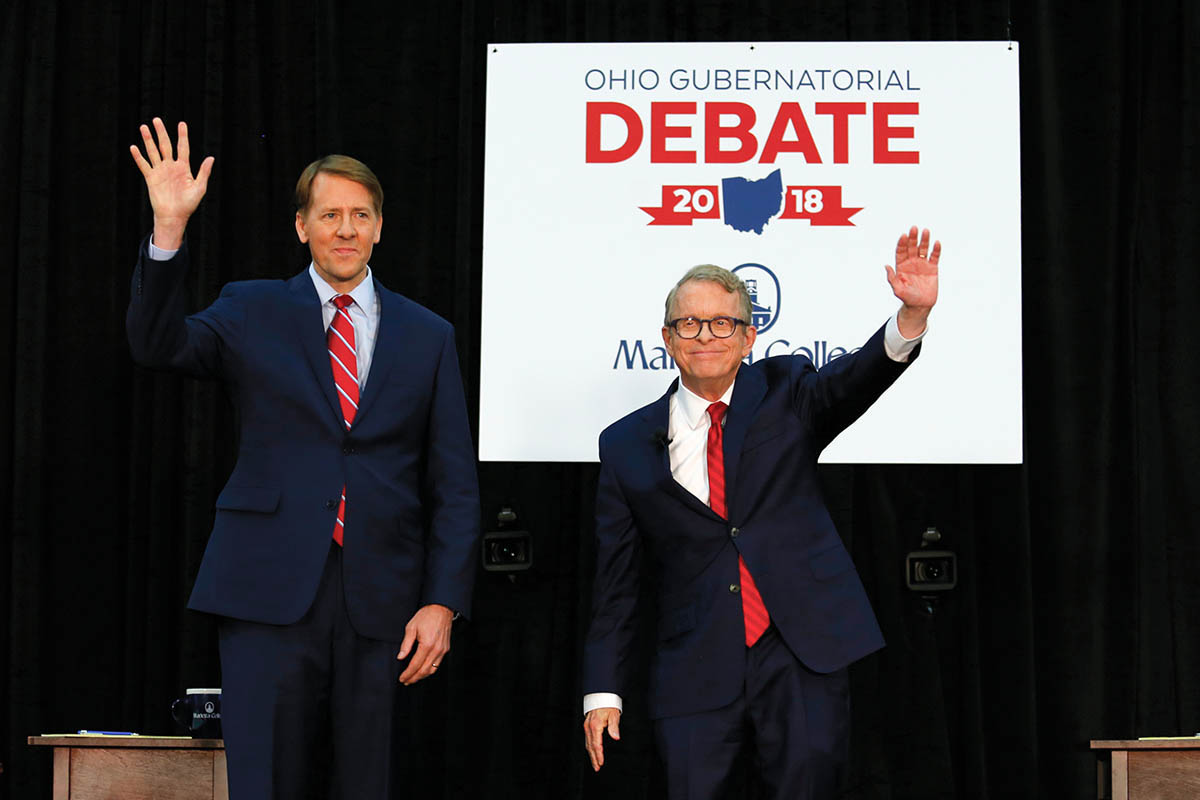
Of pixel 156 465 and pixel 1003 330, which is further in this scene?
pixel 156 465

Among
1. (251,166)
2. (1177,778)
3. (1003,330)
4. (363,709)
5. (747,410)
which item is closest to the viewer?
(363,709)

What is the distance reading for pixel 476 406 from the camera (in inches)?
156

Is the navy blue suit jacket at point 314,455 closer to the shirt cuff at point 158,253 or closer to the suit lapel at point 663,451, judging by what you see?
the shirt cuff at point 158,253

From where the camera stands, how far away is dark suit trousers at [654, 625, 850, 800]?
7.43 ft

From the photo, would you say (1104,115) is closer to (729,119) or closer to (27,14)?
(729,119)

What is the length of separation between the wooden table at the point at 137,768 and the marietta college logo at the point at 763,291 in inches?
69.4

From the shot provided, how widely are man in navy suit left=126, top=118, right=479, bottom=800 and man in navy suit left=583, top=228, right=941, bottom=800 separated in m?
0.33

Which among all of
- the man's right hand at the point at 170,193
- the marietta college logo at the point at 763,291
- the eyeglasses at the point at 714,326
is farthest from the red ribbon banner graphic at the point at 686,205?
the man's right hand at the point at 170,193

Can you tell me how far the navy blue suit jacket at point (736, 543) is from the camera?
2.33 metres

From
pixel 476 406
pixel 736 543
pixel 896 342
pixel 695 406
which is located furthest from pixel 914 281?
pixel 476 406

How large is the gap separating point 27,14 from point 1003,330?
3.24 metres

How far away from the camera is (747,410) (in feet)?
8.11

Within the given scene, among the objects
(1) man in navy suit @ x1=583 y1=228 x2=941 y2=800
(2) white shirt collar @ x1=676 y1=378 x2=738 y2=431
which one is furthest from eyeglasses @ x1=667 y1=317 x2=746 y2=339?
(2) white shirt collar @ x1=676 y1=378 x2=738 y2=431

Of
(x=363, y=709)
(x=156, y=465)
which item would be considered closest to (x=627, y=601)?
(x=363, y=709)
